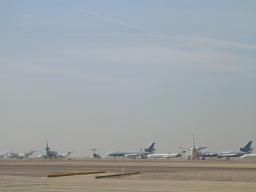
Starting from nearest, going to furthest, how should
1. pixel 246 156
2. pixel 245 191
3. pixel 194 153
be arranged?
pixel 245 191 < pixel 194 153 < pixel 246 156

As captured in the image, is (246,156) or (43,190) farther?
(246,156)

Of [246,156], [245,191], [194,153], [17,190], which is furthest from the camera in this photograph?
[246,156]

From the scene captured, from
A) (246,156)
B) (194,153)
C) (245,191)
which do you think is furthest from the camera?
(246,156)

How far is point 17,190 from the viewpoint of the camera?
3956 cm

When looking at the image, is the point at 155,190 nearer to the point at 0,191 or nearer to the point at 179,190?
the point at 179,190

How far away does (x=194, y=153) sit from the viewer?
175125 mm

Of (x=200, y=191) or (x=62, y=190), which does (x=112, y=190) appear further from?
(x=200, y=191)

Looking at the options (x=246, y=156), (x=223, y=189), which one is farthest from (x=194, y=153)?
(x=223, y=189)

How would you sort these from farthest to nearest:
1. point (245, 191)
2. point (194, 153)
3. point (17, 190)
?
point (194, 153) < point (17, 190) < point (245, 191)

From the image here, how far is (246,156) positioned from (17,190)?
163527 millimetres

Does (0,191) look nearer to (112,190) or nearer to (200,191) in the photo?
(112,190)

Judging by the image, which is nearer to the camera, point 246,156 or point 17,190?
point 17,190

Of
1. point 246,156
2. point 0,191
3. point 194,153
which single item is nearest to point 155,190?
point 0,191

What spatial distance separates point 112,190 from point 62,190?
11.2 feet
